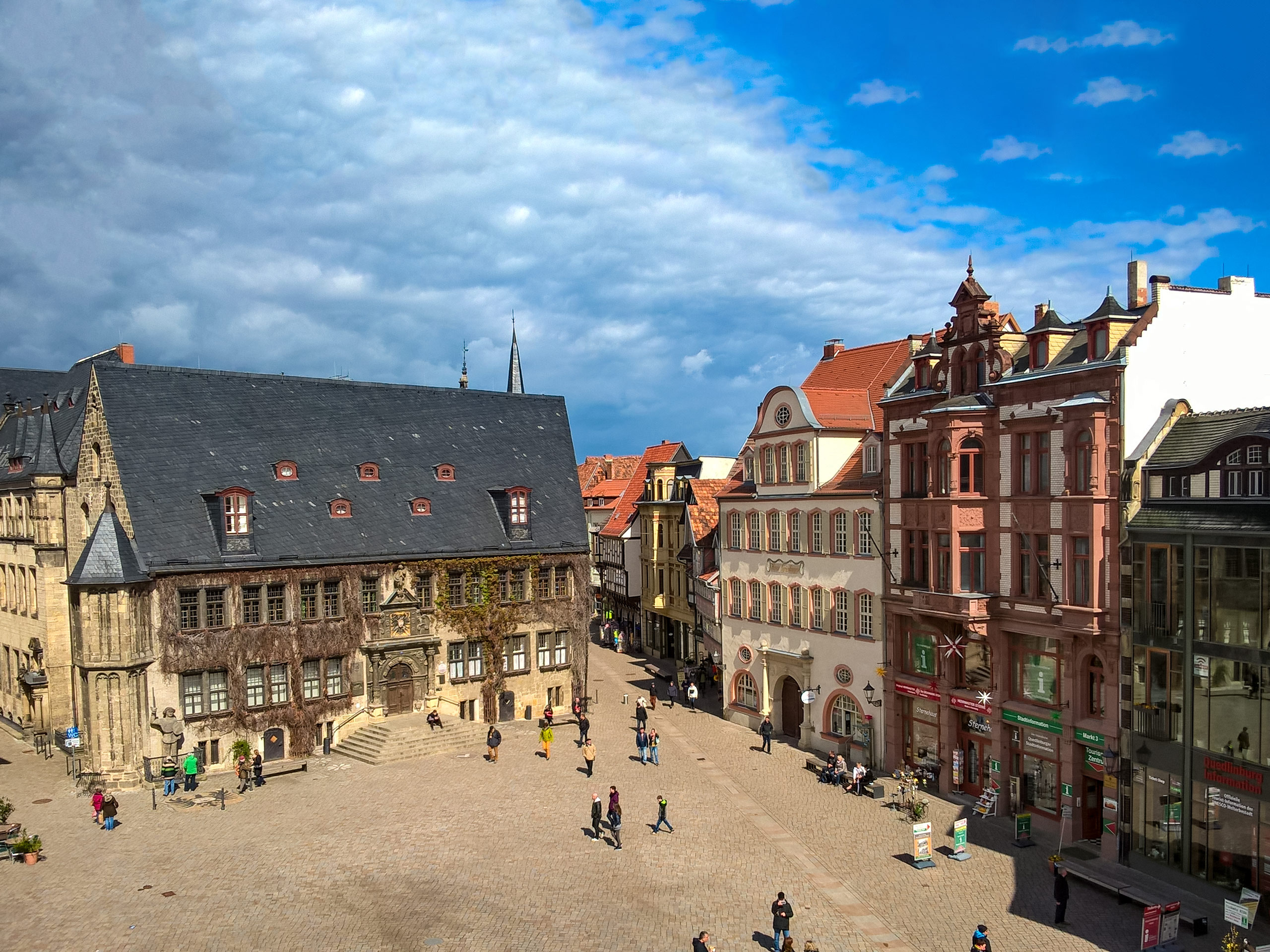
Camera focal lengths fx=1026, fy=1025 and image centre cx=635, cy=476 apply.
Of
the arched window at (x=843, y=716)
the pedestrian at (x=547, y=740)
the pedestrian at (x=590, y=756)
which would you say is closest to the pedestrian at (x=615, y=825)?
the pedestrian at (x=590, y=756)

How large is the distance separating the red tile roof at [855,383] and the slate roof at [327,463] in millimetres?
14678

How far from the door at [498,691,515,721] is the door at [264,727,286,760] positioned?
10634 mm

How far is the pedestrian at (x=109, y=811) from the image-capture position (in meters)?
34.5

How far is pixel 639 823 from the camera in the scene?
35344 mm

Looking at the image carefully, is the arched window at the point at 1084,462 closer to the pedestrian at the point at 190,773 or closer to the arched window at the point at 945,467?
the arched window at the point at 945,467

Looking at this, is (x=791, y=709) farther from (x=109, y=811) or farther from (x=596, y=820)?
(x=109, y=811)

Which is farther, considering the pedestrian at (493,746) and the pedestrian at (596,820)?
the pedestrian at (493,746)

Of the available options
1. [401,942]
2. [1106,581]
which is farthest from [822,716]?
[401,942]

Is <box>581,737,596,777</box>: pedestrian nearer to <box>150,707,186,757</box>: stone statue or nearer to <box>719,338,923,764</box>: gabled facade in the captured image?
<box>719,338,923,764</box>: gabled facade

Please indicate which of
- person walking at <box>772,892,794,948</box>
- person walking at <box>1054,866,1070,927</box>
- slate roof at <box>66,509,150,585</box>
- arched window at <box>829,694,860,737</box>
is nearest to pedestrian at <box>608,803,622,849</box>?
person walking at <box>772,892,794,948</box>

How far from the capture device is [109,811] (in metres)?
34.5

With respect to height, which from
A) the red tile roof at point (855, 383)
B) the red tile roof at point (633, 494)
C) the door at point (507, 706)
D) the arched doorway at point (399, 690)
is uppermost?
the red tile roof at point (855, 383)

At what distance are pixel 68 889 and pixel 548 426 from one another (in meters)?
34.1

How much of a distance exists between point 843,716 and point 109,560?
30.9 metres
